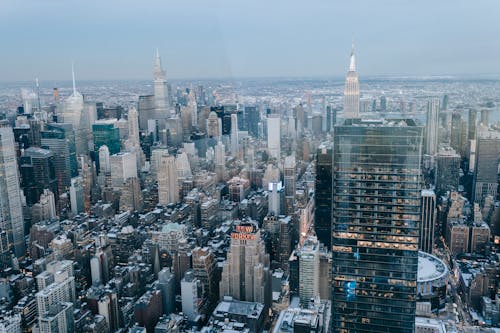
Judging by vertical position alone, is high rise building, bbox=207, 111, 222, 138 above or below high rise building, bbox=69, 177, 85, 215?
above

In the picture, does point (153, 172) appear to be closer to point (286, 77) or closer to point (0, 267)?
point (0, 267)

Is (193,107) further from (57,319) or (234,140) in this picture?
(57,319)

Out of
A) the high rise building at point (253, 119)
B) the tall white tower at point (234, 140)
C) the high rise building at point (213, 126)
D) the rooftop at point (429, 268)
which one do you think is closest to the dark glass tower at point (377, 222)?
the rooftop at point (429, 268)

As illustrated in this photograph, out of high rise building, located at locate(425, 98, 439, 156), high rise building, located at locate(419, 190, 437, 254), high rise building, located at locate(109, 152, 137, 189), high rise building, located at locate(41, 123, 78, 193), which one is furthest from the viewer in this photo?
high rise building, located at locate(41, 123, 78, 193)

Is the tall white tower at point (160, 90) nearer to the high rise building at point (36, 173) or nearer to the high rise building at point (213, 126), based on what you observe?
the high rise building at point (213, 126)

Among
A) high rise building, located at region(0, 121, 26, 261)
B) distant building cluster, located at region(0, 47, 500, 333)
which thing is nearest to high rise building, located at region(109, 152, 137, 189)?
distant building cluster, located at region(0, 47, 500, 333)

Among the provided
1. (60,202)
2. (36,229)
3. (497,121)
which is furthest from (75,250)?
(497,121)

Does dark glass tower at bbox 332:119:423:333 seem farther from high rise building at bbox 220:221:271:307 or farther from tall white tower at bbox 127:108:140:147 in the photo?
tall white tower at bbox 127:108:140:147

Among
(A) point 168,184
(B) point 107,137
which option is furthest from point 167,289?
(B) point 107,137
